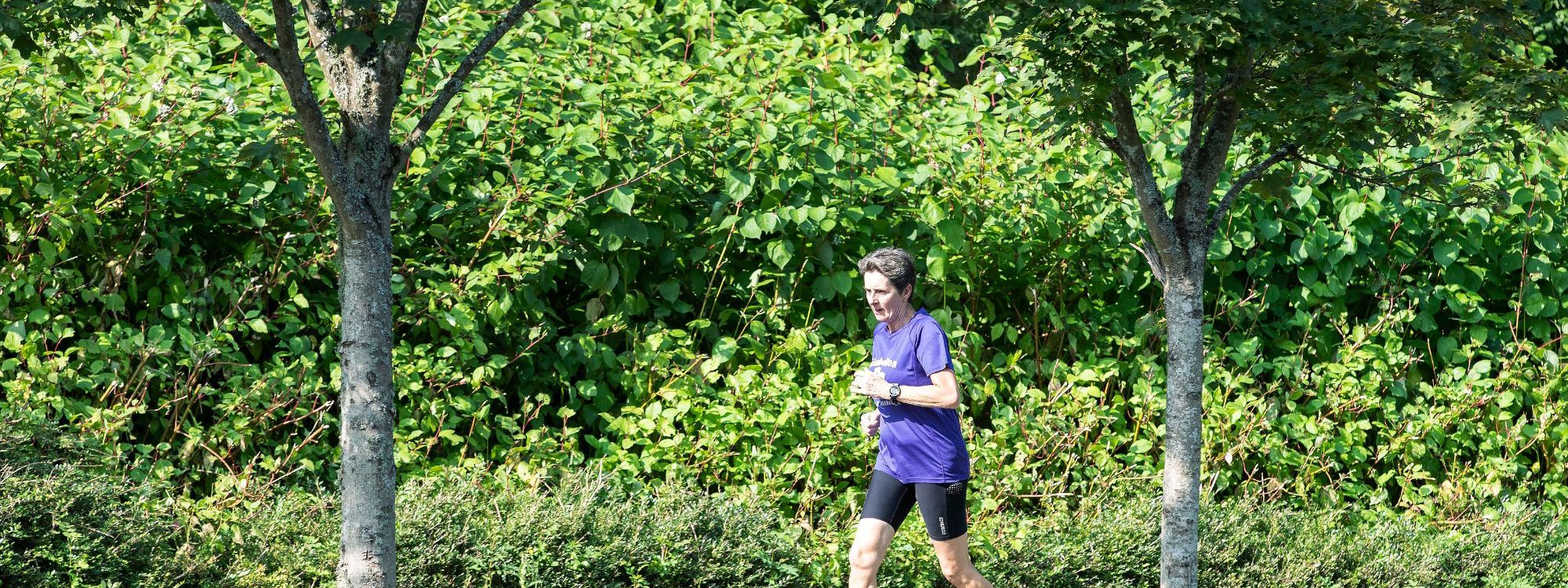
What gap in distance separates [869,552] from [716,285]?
217cm

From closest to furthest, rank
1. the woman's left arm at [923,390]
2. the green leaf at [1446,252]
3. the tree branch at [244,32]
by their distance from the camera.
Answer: the tree branch at [244,32] → the woman's left arm at [923,390] → the green leaf at [1446,252]

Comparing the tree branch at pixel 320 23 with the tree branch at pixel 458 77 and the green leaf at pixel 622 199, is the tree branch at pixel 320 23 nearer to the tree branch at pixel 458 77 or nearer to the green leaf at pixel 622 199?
the tree branch at pixel 458 77

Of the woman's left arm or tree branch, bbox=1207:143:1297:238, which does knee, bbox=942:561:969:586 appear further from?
tree branch, bbox=1207:143:1297:238

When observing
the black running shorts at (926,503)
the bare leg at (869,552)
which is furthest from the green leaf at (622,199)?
the bare leg at (869,552)

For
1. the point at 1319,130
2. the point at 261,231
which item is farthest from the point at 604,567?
the point at 1319,130

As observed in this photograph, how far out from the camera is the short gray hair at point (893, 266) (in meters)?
4.54

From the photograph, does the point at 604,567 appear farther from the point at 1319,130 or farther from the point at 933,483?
the point at 1319,130

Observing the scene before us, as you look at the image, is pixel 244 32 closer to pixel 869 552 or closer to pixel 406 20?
pixel 406 20

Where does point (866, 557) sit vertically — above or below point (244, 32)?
below

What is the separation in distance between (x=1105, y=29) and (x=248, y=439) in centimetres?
363

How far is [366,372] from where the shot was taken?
3711mm

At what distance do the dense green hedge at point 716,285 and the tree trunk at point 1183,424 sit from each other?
72 centimetres

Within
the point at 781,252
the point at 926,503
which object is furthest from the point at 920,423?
the point at 781,252

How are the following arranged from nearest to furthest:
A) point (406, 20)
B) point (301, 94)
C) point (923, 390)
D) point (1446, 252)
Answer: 1. point (301, 94)
2. point (406, 20)
3. point (923, 390)
4. point (1446, 252)
